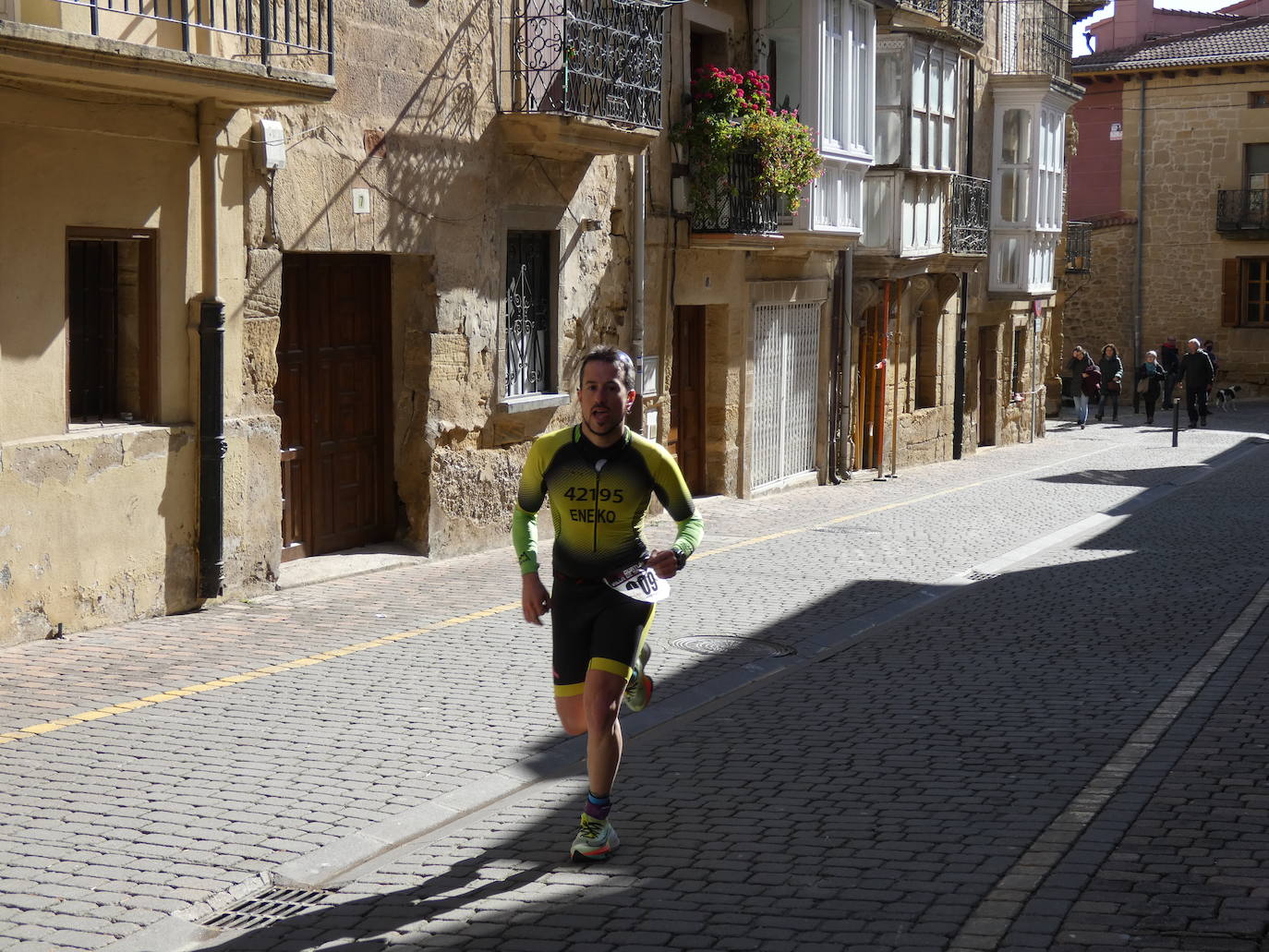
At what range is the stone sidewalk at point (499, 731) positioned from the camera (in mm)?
5695

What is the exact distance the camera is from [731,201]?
57.8 feet

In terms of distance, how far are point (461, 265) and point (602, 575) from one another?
8083 mm

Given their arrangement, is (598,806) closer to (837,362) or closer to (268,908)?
(268,908)

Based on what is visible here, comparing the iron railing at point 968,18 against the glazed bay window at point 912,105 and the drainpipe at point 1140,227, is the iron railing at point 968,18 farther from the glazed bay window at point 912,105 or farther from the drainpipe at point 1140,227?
the drainpipe at point 1140,227

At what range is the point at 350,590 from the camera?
1191 centimetres

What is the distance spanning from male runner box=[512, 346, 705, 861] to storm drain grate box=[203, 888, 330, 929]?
3.13ft

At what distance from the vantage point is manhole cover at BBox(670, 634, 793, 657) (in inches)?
388

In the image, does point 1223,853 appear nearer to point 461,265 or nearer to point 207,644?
point 207,644

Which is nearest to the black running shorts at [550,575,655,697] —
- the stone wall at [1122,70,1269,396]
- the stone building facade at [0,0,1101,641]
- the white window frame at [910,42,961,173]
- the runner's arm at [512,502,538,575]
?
the runner's arm at [512,502,538,575]

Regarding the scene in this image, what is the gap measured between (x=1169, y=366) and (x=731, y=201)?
2612cm

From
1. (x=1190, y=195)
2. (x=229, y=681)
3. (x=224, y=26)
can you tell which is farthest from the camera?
(x=1190, y=195)

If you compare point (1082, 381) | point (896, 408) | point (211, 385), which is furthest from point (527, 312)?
point (1082, 381)

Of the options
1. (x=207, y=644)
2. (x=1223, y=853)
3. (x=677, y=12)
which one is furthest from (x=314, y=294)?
(x=1223, y=853)

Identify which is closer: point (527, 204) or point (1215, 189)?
point (527, 204)
